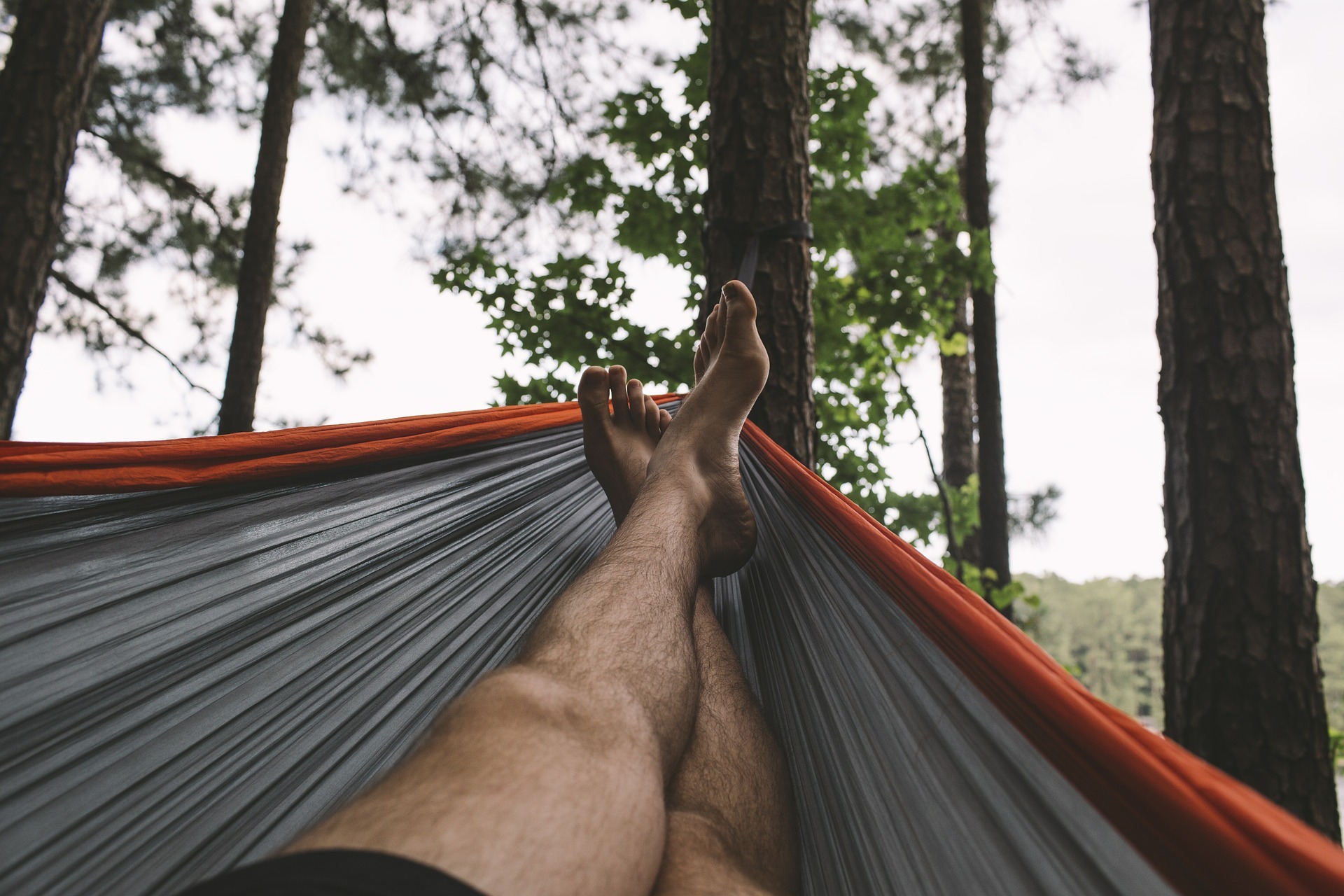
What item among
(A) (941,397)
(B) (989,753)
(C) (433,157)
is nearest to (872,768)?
(B) (989,753)

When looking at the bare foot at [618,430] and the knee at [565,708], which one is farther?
the bare foot at [618,430]

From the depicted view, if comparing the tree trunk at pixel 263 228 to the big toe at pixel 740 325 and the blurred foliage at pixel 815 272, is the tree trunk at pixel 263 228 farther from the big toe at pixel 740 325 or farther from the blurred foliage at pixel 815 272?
the big toe at pixel 740 325

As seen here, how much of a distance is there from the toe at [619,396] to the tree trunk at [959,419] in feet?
14.3

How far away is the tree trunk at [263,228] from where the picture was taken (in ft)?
11.4

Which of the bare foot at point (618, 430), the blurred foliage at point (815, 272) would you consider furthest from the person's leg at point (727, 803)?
the blurred foliage at point (815, 272)

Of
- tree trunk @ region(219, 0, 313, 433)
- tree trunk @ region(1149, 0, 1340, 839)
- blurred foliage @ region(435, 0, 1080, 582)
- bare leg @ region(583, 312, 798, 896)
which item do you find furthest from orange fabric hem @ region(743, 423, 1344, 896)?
tree trunk @ region(219, 0, 313, 433)

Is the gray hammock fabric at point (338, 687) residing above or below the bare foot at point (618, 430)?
below

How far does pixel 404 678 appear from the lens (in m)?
1.02

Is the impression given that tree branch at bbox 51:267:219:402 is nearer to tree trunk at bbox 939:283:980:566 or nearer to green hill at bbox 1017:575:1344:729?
tree trunk at bbox 939:283:980:566

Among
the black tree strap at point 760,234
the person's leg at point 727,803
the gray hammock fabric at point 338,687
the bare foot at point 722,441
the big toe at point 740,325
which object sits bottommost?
the person's leg at point 727,803

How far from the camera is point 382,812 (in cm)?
48

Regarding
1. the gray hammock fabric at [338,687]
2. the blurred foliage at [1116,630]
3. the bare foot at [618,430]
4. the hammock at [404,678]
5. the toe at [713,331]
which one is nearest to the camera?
the hammock at [404,678]

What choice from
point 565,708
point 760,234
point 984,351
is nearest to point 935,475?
point 984,351

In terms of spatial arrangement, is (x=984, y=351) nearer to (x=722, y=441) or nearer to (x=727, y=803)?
(x=722, y=441)
